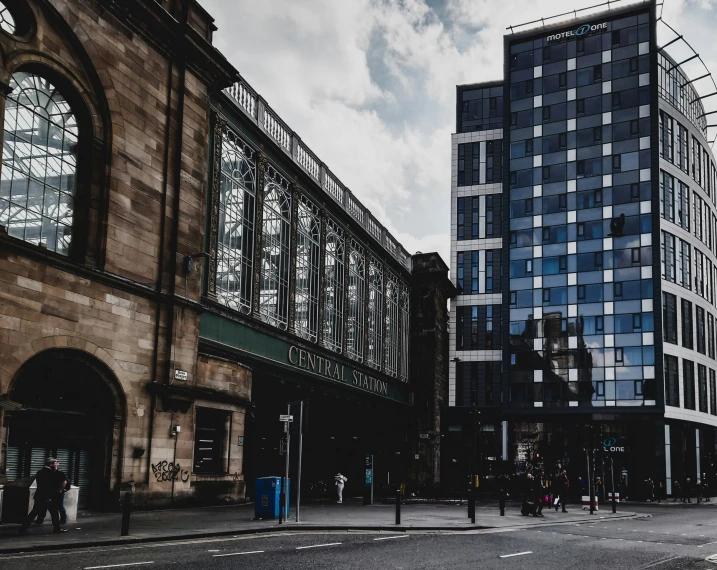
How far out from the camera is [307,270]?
125 feet

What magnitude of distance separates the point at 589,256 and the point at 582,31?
63.1 ft

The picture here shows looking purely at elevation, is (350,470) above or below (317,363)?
below

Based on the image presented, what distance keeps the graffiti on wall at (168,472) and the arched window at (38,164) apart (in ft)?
22.5

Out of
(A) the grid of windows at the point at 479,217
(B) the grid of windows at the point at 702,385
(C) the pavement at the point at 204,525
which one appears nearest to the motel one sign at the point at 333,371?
(C) the pavement at the point at 204,525

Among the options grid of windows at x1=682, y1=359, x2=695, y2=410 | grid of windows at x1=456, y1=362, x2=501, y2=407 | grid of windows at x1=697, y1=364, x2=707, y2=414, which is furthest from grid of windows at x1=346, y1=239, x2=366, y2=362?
grid of windows at x1=697, y1=364, x2=707, y2=414

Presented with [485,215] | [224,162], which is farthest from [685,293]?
[224,162]

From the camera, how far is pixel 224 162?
30.0 meters

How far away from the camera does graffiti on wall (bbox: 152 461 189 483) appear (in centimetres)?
2414

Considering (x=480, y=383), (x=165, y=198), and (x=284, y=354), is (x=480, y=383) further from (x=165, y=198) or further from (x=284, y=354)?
(x=165, y=198)

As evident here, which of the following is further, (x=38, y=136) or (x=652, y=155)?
(x=652, y=155)

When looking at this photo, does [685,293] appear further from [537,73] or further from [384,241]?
[384,241]

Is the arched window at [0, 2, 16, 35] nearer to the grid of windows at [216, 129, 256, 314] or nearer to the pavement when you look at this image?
the grid of windows at [216, 129, 256, 314]

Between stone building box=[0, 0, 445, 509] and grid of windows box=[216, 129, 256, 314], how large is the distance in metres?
0.08

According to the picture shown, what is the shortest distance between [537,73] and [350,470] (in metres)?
39.0
